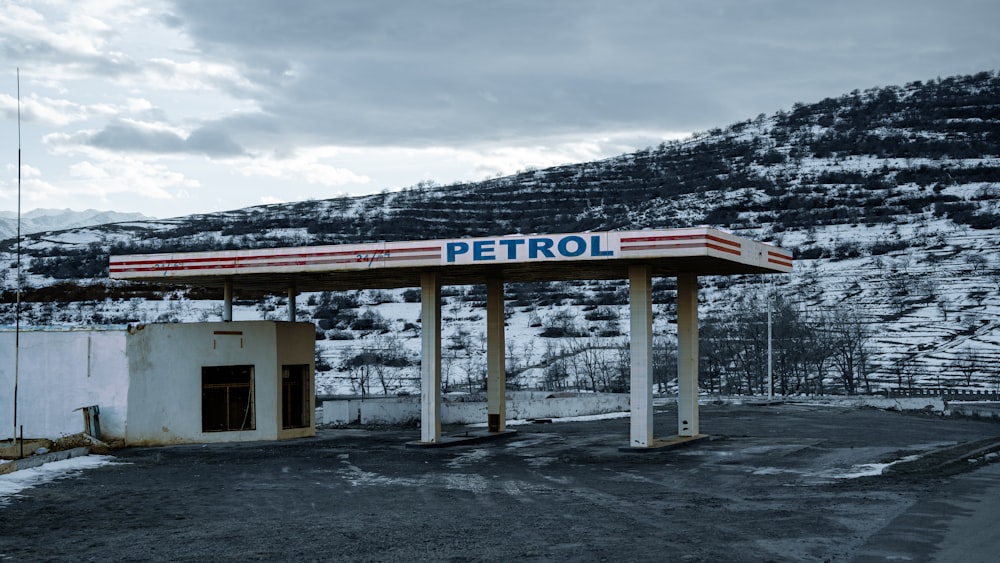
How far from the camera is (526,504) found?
16656mm

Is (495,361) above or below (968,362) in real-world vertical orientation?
above

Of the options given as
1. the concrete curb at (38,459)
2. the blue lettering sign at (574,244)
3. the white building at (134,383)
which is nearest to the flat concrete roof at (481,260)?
the blue lettering sign at (574,244)

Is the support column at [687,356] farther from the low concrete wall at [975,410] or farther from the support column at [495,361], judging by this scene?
the low concrete wall at [975,410]

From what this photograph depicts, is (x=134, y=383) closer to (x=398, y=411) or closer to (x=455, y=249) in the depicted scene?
(x=398, y=411)

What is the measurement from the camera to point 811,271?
77000mm

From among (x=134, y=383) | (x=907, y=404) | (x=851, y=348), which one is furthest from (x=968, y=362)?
(x=134, y=383)

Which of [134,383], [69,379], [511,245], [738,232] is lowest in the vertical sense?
[134,383]

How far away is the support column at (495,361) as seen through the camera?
31344 mm

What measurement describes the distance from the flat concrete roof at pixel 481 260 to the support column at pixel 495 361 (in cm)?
64

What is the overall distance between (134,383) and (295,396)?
198 inches

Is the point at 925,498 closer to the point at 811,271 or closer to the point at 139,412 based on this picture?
the point at 139,412

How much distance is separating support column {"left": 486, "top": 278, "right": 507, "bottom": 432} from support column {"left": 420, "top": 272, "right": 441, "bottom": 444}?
11.8ft

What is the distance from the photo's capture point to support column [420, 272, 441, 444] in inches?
1088

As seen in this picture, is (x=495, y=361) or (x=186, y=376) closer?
(x=186, y=376)
